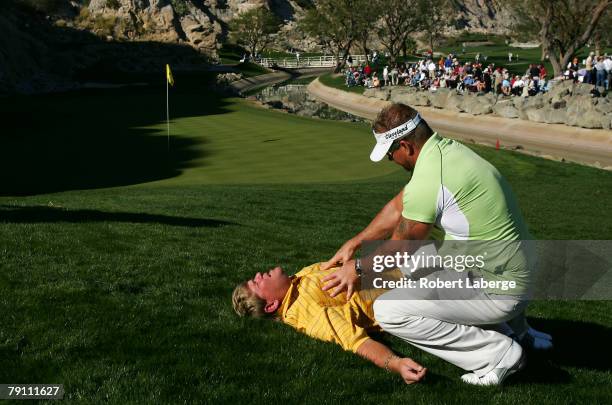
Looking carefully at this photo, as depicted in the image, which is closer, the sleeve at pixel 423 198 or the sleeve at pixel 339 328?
the sleeve at pixel 423 198

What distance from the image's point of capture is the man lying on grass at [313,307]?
568 cm

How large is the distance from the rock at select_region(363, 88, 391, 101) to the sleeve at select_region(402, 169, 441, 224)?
5731 centimetres

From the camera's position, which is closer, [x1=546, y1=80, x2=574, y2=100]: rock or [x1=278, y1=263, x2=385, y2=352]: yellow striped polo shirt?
[x1=278, y1=263, x2=385, y2=352]: yellow striped polo shirt

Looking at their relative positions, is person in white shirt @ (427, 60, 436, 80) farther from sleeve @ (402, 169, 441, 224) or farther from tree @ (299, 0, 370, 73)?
sleeve @ (402, 169, 441, 224)

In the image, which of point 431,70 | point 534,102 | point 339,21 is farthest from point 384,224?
point 339,21

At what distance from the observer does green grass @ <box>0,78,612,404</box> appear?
189 inches

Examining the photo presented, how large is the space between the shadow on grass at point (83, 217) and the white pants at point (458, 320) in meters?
7.62

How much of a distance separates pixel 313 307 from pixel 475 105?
42882mm

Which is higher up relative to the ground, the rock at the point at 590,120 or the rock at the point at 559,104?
the rock at the point at 559,104

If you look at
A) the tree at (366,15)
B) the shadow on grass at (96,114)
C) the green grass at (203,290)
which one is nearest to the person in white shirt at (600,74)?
the green grass at (203,290)

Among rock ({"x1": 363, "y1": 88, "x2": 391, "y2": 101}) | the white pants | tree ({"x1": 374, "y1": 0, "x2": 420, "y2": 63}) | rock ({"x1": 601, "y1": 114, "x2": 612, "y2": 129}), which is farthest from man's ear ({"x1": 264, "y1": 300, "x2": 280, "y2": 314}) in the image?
tree ({"x1": 374, "y1": 0, "x2": 420, "y2": 63})

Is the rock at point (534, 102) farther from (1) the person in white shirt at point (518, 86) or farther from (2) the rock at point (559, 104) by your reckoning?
(1) the person in white shirt at point (518, 86)

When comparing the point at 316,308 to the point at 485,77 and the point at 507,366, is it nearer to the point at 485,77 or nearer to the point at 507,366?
the point at 507,366

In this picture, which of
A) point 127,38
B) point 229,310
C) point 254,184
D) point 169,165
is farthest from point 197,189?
point 127,38
